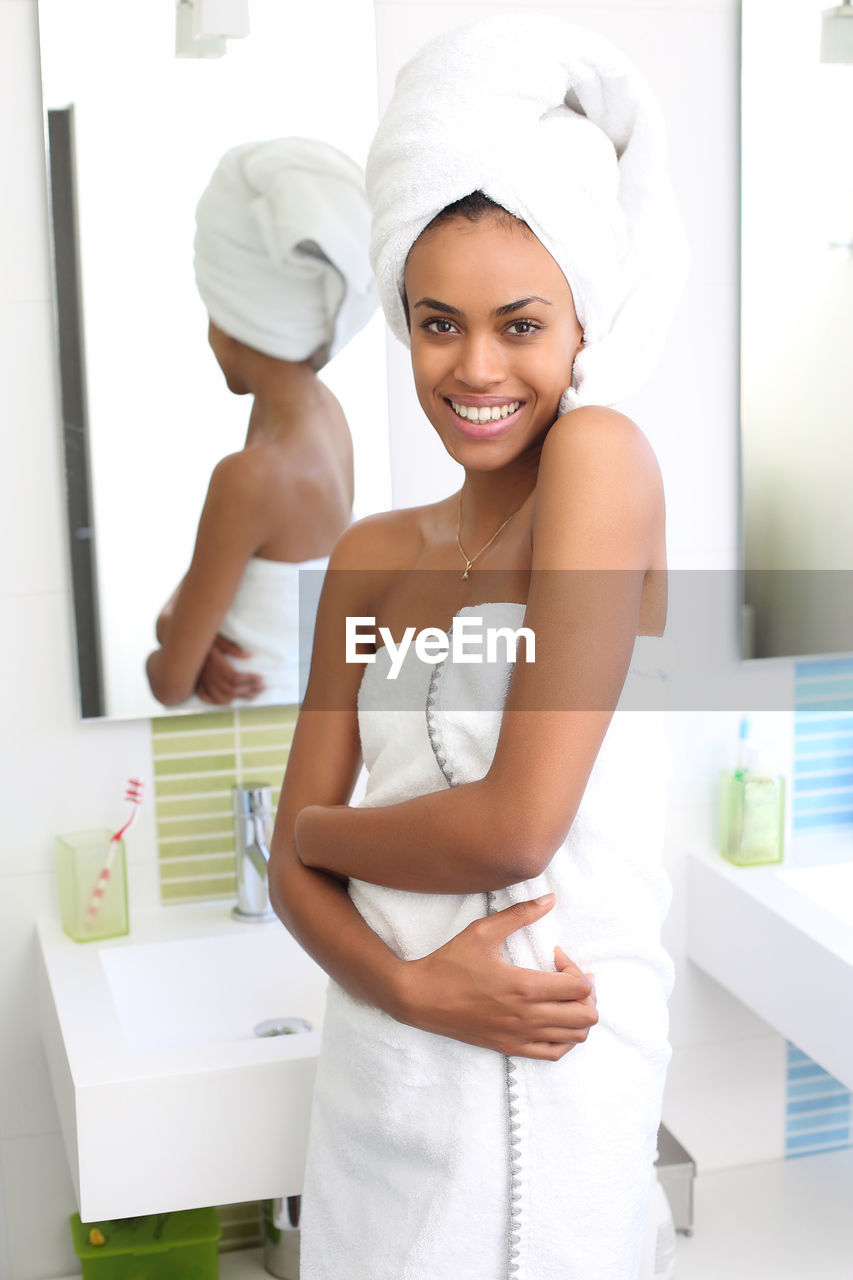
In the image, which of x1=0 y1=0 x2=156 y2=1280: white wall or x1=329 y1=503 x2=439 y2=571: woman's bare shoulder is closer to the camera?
x1=329 y1=503 x2=439 y2=571: woman's bare shoulder

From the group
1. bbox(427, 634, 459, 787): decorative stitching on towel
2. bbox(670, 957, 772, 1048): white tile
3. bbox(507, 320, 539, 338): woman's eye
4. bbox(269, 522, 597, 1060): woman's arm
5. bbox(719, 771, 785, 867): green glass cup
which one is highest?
bbox(507, 320, 539, 338): woman's eye

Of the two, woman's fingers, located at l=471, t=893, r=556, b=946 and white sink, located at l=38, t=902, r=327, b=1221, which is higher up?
woman's fingers, located at l=471, t=893, r=556, b=946

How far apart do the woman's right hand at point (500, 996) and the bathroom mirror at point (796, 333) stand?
1032 mm

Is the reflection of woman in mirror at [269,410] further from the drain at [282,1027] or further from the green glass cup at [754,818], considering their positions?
the green glass cup at [754,818]

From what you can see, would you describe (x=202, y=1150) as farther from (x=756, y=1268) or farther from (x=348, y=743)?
(x=756, y=1268)

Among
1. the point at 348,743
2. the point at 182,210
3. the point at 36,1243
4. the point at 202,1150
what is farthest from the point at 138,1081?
the point at 182,210

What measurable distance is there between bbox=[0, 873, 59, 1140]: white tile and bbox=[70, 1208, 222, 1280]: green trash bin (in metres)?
0.16

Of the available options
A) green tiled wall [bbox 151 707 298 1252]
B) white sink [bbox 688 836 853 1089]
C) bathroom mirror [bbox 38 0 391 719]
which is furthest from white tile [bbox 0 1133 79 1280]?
white sink [bbox 688 836 853 1089]

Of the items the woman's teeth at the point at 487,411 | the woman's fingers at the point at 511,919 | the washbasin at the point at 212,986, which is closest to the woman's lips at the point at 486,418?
the woman's teeth at the point at 487,411

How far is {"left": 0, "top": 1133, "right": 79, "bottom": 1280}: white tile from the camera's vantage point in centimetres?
176

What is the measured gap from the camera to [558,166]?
0.97 metres

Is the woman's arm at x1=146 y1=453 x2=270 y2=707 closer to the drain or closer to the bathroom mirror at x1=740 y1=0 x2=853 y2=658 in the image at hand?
the drain

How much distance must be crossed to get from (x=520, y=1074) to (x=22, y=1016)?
3.23 feet

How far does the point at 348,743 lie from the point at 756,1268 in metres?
1.15
